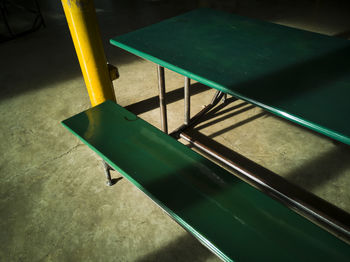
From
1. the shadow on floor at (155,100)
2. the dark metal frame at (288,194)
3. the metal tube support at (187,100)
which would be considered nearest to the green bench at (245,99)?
the dark metal frame at (288,194)

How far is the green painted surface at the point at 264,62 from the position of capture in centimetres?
101

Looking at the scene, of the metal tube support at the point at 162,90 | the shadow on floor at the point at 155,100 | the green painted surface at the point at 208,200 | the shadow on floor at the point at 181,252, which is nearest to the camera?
the green painted surface at the point at 208,200

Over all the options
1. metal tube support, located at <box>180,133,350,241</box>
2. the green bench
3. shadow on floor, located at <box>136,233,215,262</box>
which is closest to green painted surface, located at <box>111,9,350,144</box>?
the green bench

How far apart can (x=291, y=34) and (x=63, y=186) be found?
5.82 ft

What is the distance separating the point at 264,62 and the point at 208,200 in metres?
0.71

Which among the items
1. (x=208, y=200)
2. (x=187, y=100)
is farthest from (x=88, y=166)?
(x=208, y=200)

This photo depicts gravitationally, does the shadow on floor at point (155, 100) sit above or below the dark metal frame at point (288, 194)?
below

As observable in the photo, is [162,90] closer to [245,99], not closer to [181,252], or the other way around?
[245,99]

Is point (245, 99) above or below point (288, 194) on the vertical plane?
above

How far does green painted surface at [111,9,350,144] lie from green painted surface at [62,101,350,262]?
38cm

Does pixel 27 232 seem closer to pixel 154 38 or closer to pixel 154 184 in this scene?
pixel 154 184

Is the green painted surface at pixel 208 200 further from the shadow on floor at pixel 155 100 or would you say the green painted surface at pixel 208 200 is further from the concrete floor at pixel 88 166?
the shadow on floor at pixel 155 100

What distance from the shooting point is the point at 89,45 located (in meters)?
1.96

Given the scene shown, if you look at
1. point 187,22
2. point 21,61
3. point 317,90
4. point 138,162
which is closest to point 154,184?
point 138,162
